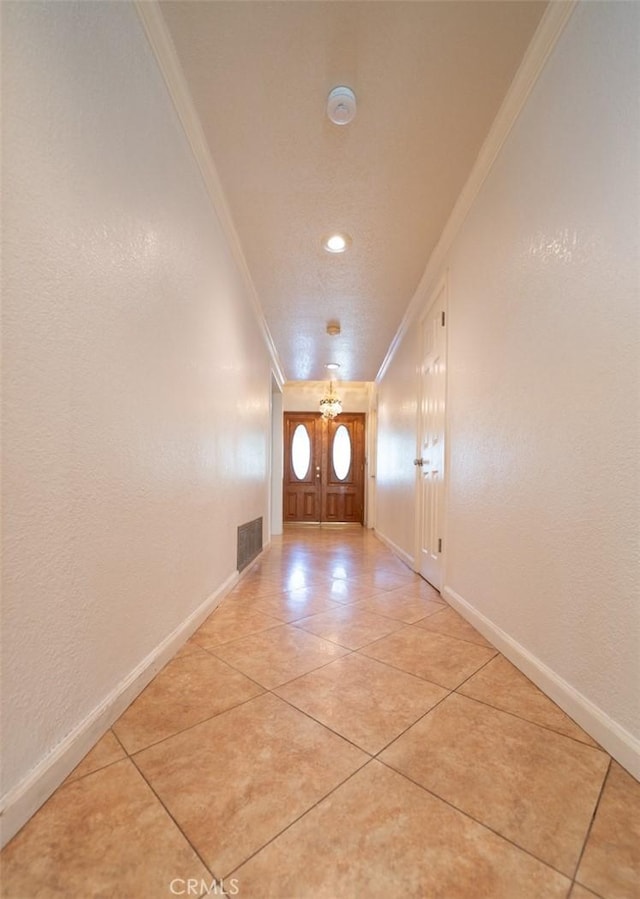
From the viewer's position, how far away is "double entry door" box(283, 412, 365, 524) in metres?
7.09

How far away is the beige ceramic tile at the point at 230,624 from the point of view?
1.78 m

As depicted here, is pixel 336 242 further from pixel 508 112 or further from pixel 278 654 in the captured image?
pixel 278 654

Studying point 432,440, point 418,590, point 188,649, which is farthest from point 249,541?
point 432,440

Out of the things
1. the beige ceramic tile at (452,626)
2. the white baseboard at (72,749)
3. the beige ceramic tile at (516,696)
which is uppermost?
the white baseboard at (72,749)

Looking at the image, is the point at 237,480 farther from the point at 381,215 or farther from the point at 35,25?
the point at 35,25

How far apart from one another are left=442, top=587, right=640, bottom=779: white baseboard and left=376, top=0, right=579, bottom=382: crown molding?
2.19 meters

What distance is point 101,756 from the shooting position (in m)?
0.99

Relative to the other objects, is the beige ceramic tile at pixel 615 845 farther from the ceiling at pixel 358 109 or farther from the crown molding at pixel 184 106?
the crown molding at pixel 184 106

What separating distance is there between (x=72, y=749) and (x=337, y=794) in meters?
0.67

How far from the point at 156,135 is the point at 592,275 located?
5.33ft

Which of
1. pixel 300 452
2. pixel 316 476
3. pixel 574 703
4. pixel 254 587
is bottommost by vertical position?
pixel 254 587

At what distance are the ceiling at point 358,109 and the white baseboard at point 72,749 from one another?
228 centimetres

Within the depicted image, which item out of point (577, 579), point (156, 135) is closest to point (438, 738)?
point (577, 579)

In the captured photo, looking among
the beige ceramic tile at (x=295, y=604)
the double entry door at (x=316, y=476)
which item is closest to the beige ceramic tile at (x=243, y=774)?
the beige ceramic tile at (x=295, y=604)
